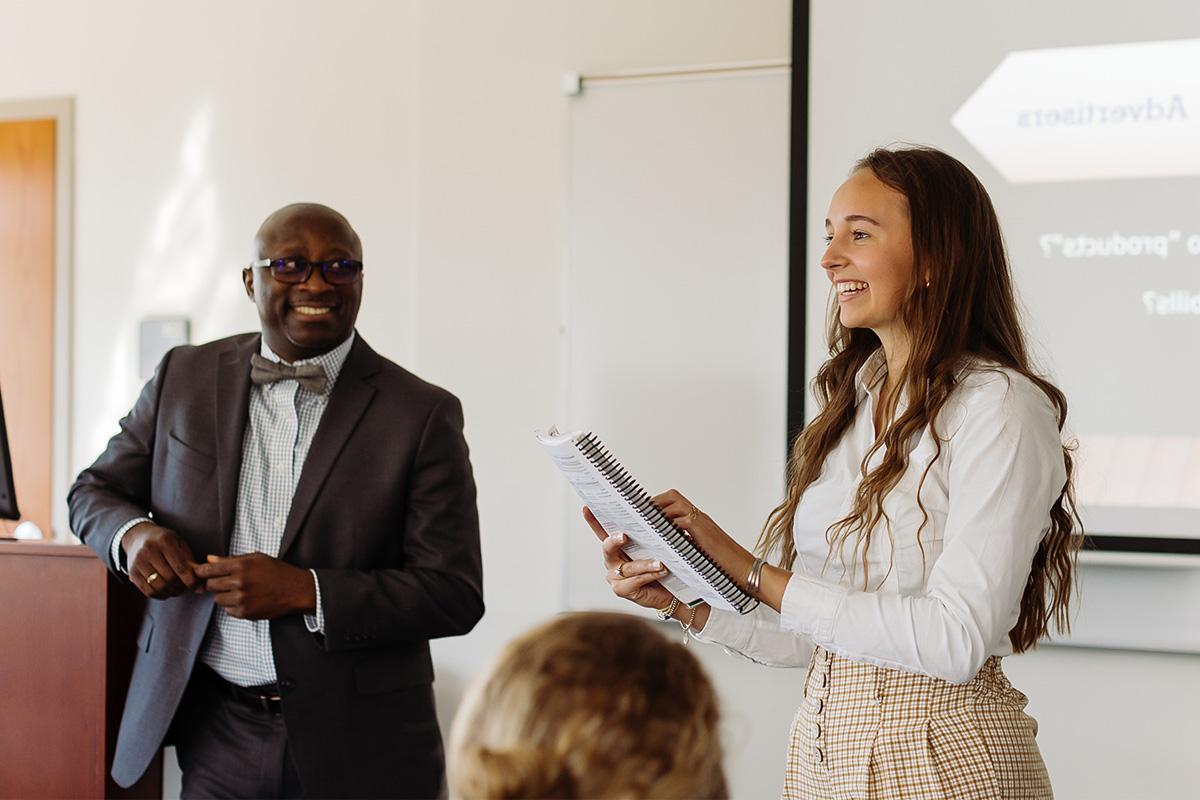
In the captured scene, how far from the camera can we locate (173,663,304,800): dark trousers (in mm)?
2139

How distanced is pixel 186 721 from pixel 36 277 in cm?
243

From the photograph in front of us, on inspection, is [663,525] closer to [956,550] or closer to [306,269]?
[956,550]

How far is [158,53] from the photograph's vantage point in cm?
403

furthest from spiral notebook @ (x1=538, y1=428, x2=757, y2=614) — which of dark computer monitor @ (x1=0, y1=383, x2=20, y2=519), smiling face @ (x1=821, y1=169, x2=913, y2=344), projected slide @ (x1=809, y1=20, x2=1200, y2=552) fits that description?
dark computer monitor @ (x1=0, y1=383, x2=20, y2=519)

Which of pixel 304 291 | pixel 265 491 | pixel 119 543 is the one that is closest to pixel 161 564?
pixel 119 543

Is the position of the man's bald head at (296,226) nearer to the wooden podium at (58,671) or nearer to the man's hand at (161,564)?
the man's hand at (161,564)

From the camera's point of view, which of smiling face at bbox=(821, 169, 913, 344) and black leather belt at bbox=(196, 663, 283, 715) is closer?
smiling face at bbox=(821, 169, 913, 344)

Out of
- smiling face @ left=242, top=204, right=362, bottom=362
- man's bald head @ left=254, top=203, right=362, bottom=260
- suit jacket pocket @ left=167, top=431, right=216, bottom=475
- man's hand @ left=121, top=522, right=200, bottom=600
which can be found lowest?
man's hand @ left=121, top=522, right=200, bottom=600

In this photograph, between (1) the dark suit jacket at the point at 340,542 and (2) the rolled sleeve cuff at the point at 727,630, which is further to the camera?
(1) the dark suit jacket at the point at 340,542

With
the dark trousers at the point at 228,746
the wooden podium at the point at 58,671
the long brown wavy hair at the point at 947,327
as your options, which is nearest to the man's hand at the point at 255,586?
the dark trousers at the point at 228,746

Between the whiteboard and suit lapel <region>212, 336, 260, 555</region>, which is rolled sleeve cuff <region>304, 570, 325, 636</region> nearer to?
suit lapel <region>212, 336, 260, 555</region>

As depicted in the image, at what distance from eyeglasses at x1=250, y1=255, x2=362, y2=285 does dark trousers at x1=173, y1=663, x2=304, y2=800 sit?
2.41ft

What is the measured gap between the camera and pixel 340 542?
7.26 feet

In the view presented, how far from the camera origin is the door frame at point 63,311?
407cm
